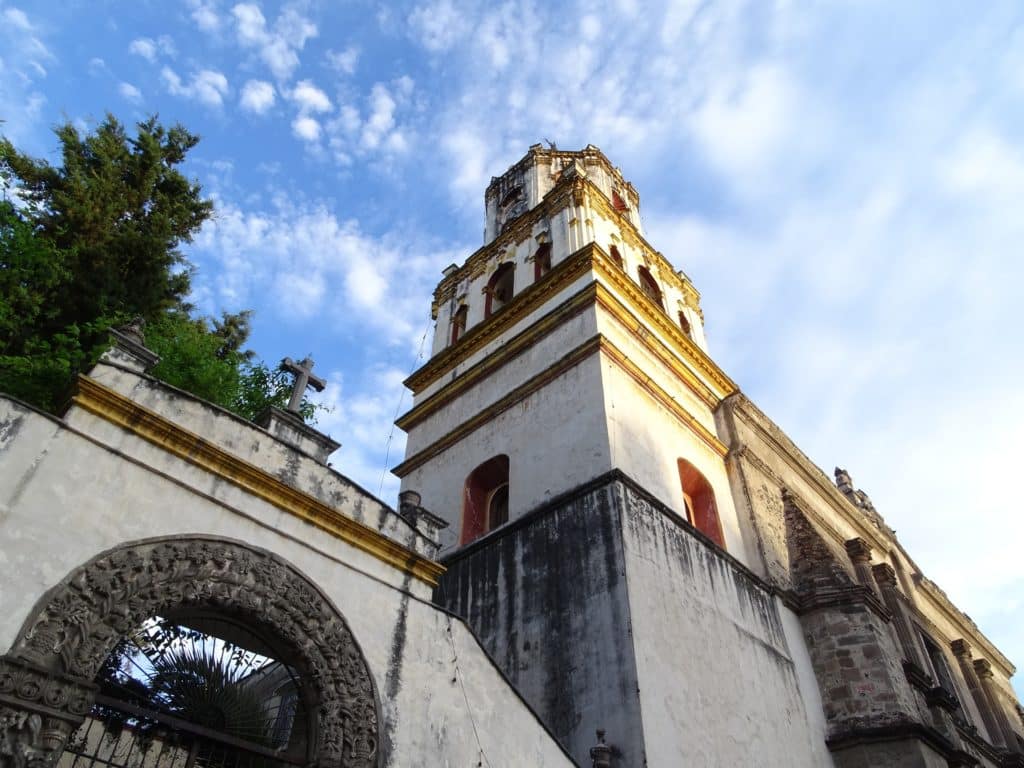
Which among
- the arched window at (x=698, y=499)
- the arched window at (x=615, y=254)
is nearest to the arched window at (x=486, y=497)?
the arched window at (x=698, y=499)

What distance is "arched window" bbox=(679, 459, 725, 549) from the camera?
500 inches

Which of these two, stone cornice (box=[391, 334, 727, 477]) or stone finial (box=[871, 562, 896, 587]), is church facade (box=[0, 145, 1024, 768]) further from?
stone finial (box=[871, 562, 896, 587])

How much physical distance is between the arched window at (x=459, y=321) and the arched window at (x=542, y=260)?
2.20 meters

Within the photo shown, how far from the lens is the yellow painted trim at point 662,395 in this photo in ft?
40.7

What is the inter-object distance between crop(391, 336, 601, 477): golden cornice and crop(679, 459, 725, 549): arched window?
8.35 feet

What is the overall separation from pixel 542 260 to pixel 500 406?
14.8 feet

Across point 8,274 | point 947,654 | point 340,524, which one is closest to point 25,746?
point 340,524

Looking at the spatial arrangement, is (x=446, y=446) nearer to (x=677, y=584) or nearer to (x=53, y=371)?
(x=677, y=584)

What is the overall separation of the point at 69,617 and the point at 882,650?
10.8 meters

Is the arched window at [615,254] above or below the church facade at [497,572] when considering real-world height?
Answer: above

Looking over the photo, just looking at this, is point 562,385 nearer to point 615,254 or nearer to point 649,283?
point 615,254

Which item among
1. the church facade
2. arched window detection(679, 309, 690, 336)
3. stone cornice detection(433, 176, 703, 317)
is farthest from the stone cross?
arched window detection(679, 309, 690, 336)

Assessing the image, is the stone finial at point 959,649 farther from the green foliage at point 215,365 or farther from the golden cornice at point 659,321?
the green foliage at point 215,365

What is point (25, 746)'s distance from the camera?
4344 millimetres
